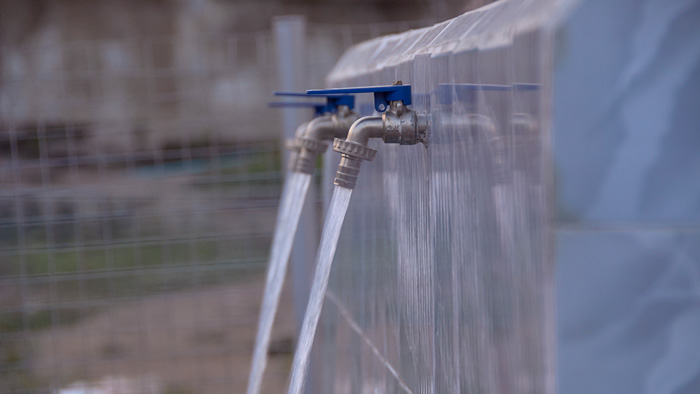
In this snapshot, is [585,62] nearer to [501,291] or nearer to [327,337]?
[501,291]

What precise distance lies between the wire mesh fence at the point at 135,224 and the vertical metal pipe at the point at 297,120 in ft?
0.42

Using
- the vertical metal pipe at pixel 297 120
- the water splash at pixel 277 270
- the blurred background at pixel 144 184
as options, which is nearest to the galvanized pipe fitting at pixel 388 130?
the water splash at pixel 277 270

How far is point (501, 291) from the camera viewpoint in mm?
734

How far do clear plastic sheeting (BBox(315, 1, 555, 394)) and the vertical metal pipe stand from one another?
0.88 m

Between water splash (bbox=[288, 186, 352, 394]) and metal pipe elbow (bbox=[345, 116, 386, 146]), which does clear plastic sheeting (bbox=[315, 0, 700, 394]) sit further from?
water splash (bbox=[288, 186, 352, 394])

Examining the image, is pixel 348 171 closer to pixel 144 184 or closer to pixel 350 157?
pixel 350 157

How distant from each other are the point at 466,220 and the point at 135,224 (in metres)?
2.70

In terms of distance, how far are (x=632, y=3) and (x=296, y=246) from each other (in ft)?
6.11

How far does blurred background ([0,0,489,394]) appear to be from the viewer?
2.66 metres

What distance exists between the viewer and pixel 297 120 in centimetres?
241

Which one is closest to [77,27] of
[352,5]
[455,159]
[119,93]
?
[119,93]

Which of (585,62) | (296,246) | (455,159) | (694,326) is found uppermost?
(585,62)

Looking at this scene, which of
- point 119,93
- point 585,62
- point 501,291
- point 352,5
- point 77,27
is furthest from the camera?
point 352,5

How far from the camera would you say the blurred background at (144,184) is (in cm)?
266
